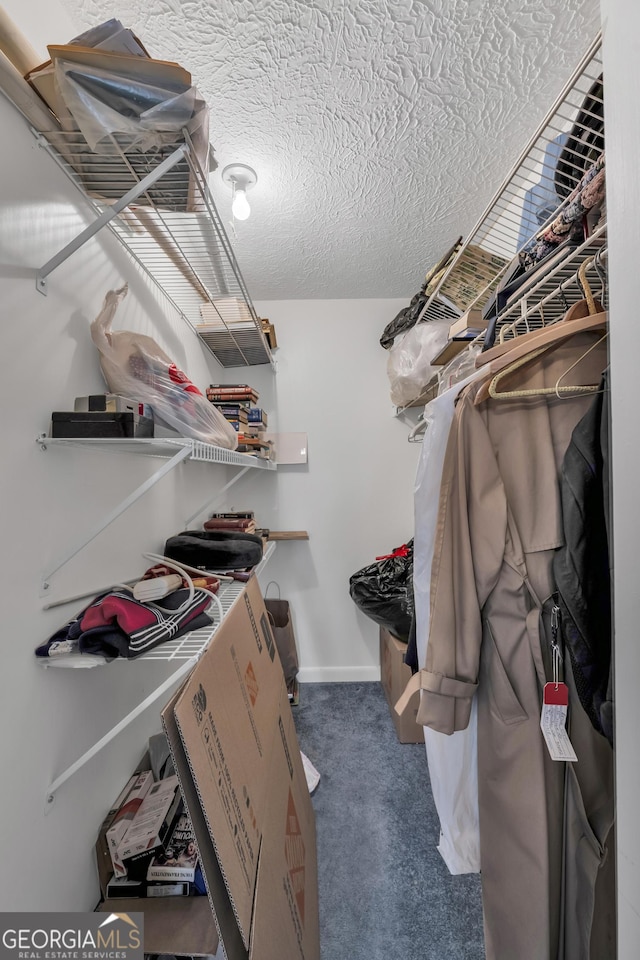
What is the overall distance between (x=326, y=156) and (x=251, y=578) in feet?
4.74

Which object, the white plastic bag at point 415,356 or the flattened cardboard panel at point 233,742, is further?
the white plastic bag at point 415,356

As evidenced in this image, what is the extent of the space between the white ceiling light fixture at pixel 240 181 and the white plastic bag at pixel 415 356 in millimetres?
922

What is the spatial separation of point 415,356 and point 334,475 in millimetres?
822

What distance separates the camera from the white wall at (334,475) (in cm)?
226

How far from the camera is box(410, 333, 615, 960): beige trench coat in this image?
760mm

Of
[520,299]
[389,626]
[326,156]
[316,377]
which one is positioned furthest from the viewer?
[316,377]

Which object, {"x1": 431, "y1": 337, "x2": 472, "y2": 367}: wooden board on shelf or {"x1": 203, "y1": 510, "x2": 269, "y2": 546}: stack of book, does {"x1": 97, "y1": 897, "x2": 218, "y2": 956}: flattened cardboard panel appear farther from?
{"x1": 431, "y1": 337, "x2": 472, "y2": 367}: wooden board on shelf

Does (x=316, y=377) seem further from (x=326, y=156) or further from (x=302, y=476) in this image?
(x=326, y=156)

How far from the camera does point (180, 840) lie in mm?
940

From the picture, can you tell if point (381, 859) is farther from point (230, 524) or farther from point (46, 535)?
point (46, 535)

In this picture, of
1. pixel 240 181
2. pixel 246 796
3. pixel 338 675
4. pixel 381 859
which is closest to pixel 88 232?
pixel 240 181

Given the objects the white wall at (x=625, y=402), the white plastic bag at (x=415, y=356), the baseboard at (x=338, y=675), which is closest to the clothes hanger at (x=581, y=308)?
the white wall at (x=625, y=402)

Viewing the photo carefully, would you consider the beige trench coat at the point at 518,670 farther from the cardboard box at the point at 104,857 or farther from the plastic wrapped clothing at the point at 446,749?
the cardboard box at the point at 104,857

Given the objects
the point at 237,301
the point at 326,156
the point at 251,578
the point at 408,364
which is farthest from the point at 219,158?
the point at 251,578
